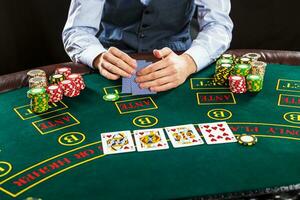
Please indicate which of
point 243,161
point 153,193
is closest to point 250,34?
point 243,161

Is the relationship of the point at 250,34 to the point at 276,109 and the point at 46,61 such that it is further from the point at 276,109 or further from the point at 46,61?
the point at 276,109

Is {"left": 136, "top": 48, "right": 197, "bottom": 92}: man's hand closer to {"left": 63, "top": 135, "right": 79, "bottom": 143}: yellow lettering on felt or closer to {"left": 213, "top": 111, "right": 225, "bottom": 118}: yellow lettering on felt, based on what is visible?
{"left": 213, "top": 111, "right": 225, "bottom": 118}: yellow lettering on felt

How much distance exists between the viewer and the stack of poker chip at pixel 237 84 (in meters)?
1.88

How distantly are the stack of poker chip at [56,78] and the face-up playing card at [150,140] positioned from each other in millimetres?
530

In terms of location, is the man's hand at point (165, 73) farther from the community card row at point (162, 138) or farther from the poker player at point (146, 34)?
the community card row at point (162, 138)

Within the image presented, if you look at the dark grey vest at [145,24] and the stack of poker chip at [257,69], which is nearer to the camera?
the stack of poker chip at [257,69]

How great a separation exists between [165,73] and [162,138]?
1.56 feet

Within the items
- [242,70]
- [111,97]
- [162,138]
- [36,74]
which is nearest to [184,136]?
[162,138]

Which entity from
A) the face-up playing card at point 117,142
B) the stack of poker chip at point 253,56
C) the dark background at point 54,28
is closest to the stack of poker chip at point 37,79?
the face-up playing card at point 117,142

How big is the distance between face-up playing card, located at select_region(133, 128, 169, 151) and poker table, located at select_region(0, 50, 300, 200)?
0.09 feet

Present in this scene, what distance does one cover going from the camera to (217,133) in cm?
158

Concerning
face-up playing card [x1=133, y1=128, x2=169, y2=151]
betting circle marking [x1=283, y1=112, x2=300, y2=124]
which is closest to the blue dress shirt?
betting circle marking [x1=283, y1=112, x2=300, y2=124]

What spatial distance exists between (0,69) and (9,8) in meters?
0.46

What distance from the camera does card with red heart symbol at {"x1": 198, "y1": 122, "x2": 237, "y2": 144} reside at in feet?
5.08
